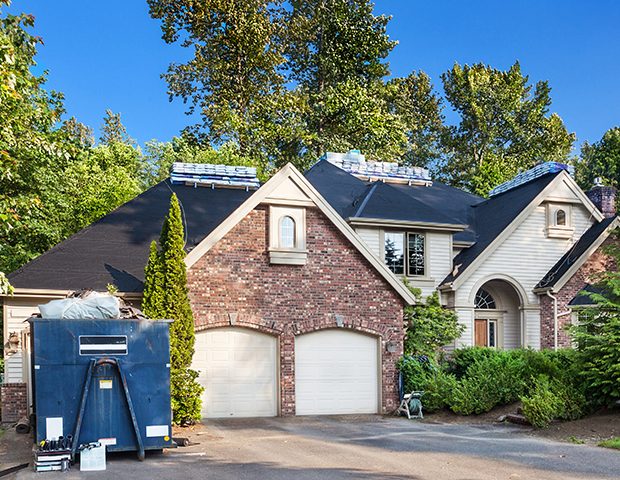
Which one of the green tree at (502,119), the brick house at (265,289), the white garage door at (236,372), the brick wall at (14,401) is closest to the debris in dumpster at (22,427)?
the brick wall at (14,401)

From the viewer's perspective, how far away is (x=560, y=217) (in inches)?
909

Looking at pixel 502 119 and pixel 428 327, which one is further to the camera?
pixel 502 119

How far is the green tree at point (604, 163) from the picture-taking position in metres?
47.8

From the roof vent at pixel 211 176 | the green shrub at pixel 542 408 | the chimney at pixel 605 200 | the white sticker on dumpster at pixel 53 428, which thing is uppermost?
the roof vent at pixel 211 176

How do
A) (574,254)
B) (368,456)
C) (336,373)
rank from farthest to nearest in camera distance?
(574,254)
(336,373)
(368,456)

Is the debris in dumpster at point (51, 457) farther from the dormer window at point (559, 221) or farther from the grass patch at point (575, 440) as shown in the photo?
the dormer window at point (559, 221)

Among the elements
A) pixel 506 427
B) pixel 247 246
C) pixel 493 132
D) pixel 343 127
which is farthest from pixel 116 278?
pixel 493 132

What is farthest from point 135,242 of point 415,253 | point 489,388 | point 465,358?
point 489,388

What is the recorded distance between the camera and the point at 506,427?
13930 millimetres

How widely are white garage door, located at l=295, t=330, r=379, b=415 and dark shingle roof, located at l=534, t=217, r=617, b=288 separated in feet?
25.4

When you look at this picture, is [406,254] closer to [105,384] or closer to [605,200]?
[605,200]

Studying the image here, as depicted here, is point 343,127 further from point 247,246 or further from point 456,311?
point 247,246

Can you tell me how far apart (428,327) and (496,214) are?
6.35 meters

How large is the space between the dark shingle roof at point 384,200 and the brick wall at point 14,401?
33.3ft
